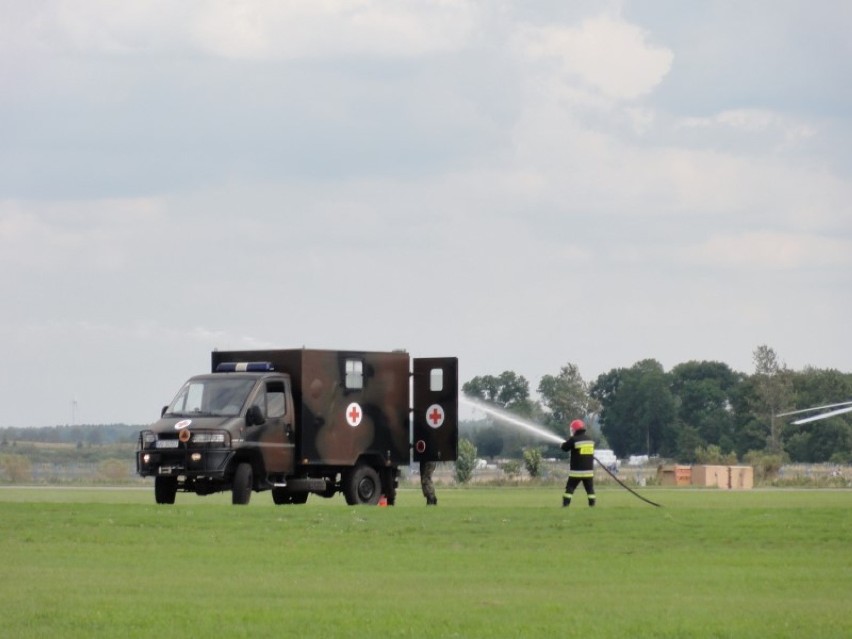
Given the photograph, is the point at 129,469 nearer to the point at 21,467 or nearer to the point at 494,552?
the point at 21,467

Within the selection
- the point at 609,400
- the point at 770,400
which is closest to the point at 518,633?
the point at 770,400

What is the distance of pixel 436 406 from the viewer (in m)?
36.6

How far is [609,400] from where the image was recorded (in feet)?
554

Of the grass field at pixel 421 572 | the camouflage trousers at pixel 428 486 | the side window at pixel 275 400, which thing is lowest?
the grass field at pixel 421 572

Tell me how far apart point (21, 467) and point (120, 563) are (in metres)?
52.9

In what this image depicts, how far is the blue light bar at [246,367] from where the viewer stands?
112 ft

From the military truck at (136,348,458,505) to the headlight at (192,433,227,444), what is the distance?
19 mm

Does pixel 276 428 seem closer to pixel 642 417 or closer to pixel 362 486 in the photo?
pixel 362 486

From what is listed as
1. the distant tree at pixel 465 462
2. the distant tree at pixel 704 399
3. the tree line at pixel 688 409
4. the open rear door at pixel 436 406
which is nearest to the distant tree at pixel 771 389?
the tree line at pixel 688 409

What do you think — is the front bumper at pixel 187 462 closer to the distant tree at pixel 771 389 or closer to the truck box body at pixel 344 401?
the truck box body at pixel 344 401

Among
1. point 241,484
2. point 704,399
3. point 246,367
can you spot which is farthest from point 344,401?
point 704,399

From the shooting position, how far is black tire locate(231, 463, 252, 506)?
1292 inches

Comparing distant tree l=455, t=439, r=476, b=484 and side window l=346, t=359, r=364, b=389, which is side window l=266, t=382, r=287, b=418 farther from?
distant tree l=455, t=439, r=476, b=484

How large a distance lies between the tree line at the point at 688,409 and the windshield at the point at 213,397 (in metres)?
56.8
